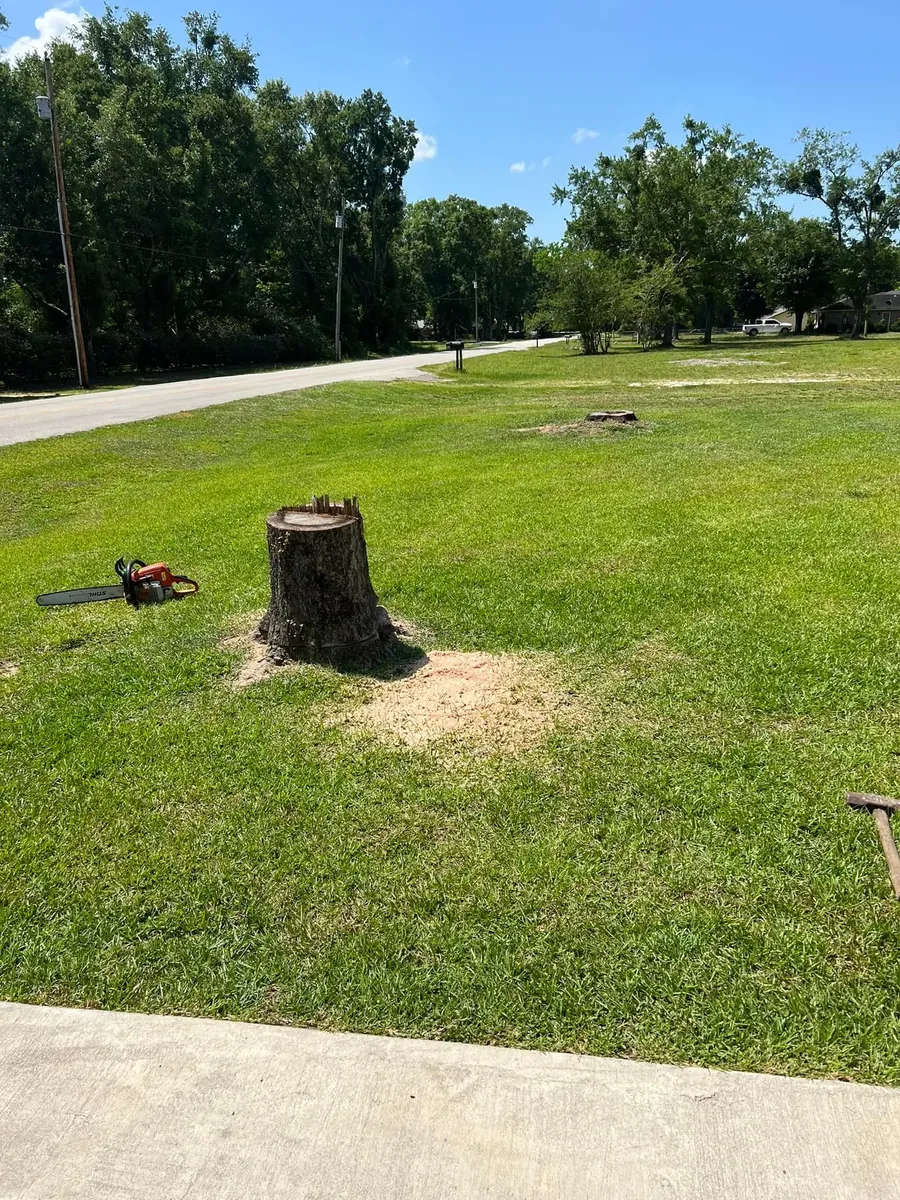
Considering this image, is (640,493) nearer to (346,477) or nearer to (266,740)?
(346,477)

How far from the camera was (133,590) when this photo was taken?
5078 mm

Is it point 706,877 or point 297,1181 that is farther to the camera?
point 706,877

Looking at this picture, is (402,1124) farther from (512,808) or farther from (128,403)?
(128,403)

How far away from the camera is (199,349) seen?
34531mm

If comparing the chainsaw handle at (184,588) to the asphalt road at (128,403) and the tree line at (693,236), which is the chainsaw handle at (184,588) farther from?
the tree line at (693,236)

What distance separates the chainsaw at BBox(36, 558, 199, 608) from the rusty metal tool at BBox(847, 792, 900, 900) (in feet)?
13.1

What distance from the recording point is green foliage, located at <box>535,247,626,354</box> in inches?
1494

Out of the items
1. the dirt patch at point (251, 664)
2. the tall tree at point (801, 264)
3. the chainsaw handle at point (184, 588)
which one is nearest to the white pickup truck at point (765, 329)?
the tall tree at point (801, 264)

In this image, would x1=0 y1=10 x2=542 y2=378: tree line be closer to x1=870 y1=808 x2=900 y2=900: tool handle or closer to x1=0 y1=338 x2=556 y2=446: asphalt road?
x1=0 y1=338 x2=556 y2=446: asphalt road

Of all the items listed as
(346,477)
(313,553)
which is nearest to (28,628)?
(313,553)

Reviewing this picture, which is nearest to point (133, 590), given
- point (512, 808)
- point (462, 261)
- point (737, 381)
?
point (512, 808)

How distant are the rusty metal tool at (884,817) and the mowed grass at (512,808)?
46 mm

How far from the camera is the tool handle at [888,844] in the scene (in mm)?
2354

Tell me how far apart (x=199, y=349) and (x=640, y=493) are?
103ft
